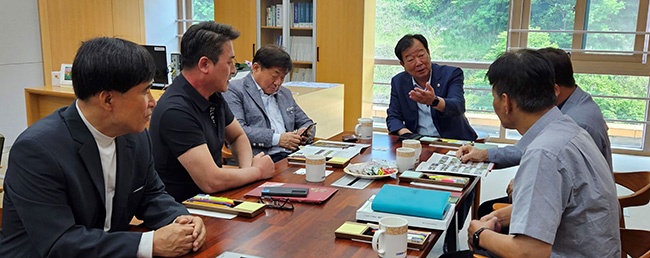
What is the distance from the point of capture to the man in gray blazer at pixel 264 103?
326 centimetres

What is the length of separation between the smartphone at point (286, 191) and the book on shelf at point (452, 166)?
0.65 meters

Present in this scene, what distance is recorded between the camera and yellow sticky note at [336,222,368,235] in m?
1.70

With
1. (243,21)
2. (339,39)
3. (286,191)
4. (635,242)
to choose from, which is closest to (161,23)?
(243,21)

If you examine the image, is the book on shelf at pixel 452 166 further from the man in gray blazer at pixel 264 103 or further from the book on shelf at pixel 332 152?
the man in gray blazer at pixel 264 103

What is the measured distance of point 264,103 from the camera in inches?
137

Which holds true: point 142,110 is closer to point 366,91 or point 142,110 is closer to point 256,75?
point 256,75

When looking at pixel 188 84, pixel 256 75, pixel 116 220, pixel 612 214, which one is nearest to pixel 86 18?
pixel 256 75

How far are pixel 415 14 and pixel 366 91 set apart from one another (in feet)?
3.80

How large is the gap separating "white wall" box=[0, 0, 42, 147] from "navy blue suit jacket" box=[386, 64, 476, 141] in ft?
12.9

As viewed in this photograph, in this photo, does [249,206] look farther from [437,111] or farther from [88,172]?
[437,111]

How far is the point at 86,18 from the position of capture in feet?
20.7

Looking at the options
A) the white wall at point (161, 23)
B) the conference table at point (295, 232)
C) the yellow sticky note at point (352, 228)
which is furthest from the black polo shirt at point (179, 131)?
the white wall at point (161, 23)

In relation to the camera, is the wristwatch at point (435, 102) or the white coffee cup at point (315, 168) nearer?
the white coffee cup at point (315, 168)

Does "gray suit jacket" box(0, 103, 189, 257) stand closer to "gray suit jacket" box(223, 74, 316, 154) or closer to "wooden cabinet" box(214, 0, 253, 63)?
"gray suit jacket" box(223, 74, 316, 154)
